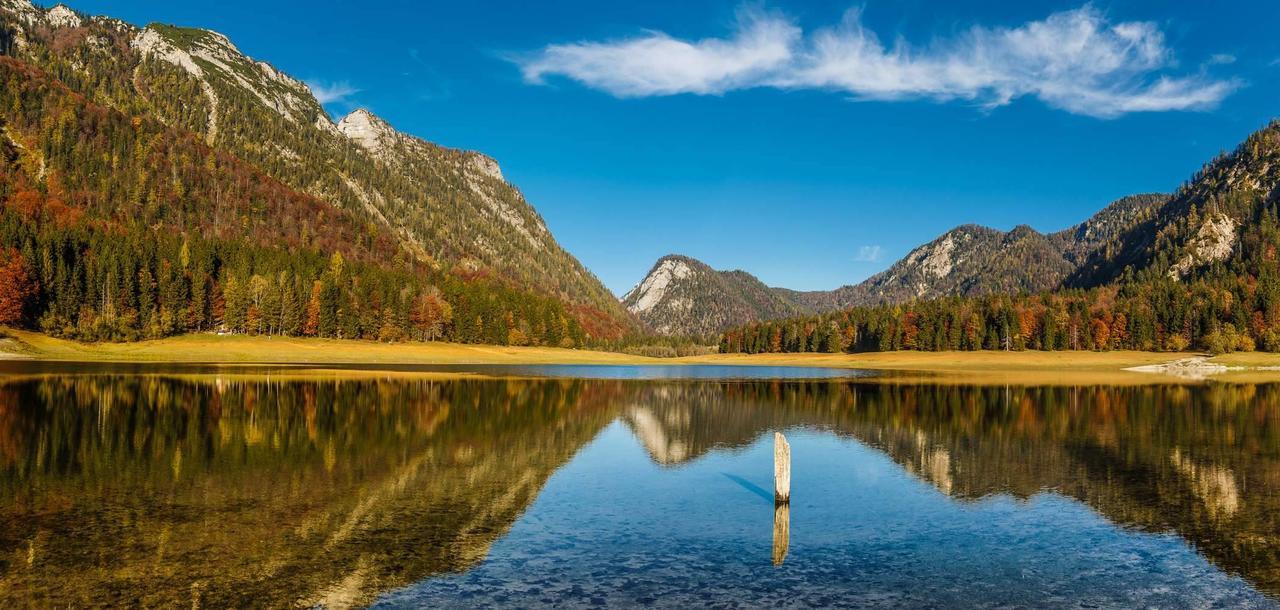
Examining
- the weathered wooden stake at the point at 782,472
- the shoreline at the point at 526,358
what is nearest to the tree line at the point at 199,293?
the shoreline at the point at 526,358

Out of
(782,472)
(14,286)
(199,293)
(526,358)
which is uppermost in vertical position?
(199,293)

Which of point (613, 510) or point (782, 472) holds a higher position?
point (782, 472)

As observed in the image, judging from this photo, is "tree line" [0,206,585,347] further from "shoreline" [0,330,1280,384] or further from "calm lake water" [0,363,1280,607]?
"calm lake water" [0,363,1280,607]

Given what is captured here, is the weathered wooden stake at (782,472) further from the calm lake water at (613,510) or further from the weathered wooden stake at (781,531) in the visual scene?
the calm lake water at (613,510)

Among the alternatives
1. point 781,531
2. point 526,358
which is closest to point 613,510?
point 781,531

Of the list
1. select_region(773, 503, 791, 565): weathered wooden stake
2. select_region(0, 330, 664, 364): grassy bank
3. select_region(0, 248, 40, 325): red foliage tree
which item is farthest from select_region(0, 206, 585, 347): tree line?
select_region(773, 503, 791, 565): weathered wooden stake

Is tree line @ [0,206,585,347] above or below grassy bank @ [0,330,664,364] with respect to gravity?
above

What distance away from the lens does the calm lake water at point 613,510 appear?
13.5 metres

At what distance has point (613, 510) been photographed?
20.5 metres

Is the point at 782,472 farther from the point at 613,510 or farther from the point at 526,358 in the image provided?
the point at 526,358

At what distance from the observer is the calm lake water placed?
44.2ft

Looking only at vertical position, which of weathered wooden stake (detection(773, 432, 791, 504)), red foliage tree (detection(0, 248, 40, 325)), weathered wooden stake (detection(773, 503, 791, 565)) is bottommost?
weathered wooden stake (detection(773, 503, 791, 565))

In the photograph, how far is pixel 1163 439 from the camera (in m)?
34.8

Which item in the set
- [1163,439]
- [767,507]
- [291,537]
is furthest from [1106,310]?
[291,537]
